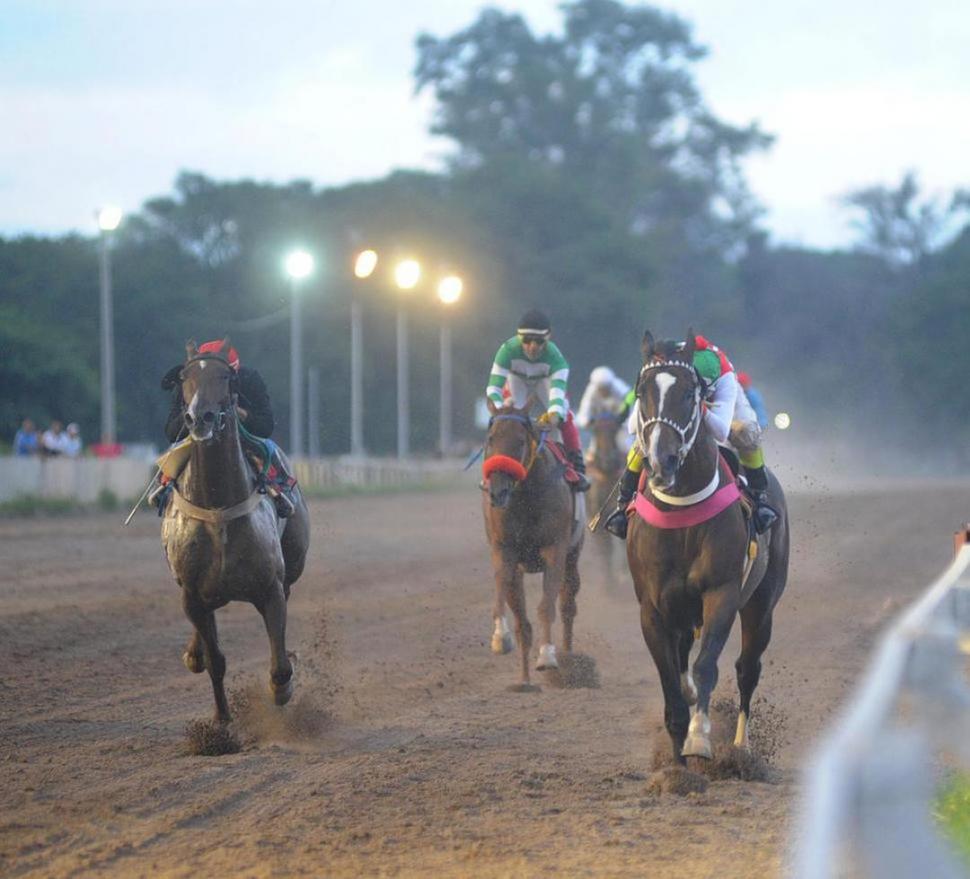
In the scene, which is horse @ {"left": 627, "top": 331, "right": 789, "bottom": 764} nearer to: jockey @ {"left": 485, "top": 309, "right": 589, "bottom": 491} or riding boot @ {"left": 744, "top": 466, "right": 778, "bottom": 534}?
riding boot @ {"left": 744, "top": 466, "right": 778, "bottom": 534}

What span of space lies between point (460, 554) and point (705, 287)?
6028 centimetres

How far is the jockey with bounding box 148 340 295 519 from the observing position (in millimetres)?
9523

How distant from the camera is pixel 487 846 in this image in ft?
22.0

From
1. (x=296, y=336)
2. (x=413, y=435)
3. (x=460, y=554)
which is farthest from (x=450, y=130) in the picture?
(x=460, y=554)

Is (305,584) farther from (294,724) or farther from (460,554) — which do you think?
(294,724)

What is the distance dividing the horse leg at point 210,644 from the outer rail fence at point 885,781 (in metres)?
3.96

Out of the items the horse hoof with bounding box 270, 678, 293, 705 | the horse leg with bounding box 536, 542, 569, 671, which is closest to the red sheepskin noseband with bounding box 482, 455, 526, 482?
the horse leg with bounding box 536, 542, 569, 671

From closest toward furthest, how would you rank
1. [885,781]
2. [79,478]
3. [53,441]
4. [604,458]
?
[885,781], [604,458], [79,478], [53,441]

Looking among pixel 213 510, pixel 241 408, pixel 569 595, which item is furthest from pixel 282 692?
pixel 569 595

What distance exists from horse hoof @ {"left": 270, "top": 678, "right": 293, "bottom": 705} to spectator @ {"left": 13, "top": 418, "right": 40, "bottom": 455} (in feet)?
74.7

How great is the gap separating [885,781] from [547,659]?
725 centimetres

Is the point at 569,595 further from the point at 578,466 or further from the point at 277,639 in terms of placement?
the point at 277,639

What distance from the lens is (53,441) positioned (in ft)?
105

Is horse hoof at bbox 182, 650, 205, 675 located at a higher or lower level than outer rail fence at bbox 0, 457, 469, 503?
lower
